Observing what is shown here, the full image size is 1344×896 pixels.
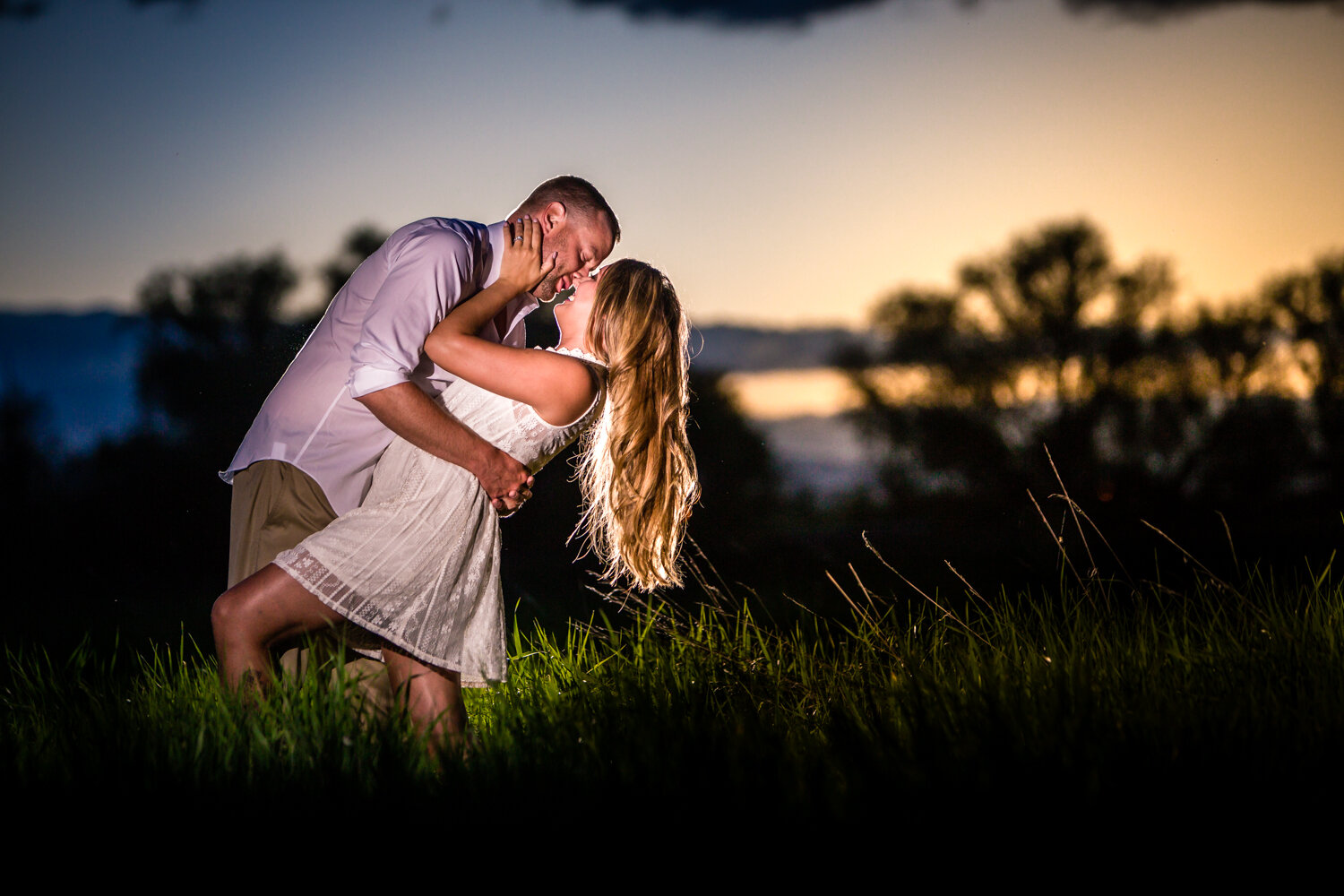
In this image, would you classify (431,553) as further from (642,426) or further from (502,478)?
(642,426)

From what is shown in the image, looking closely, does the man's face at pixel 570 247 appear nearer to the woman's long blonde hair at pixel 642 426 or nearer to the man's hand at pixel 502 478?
the woman's long blonde hair at pixel 642 426

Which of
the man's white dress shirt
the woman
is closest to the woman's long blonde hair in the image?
the woman

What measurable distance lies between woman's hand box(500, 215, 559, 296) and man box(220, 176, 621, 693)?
0.09 meters

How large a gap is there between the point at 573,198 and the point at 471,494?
3.39 feet

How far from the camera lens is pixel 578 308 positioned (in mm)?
3359

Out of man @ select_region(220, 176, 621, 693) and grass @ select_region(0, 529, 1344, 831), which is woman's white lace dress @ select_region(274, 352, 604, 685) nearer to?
man @ select_region(220, 176, 621, 693)

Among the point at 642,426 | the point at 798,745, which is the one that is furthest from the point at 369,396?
the point at 798,745

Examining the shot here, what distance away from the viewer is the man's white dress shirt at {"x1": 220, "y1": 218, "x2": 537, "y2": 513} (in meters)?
3.13

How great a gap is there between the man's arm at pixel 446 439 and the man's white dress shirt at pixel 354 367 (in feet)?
0.36

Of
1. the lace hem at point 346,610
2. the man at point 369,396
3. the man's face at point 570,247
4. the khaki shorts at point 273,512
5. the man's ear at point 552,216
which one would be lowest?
the lace hem at point 346,610

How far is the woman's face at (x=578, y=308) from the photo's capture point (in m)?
3.34

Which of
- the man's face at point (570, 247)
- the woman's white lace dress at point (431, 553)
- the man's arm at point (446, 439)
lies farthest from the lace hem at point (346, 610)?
the man's face at point (570, 247)

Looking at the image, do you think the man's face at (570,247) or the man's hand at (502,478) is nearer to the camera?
the man's hand at (502,478)

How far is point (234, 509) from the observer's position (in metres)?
3.38
